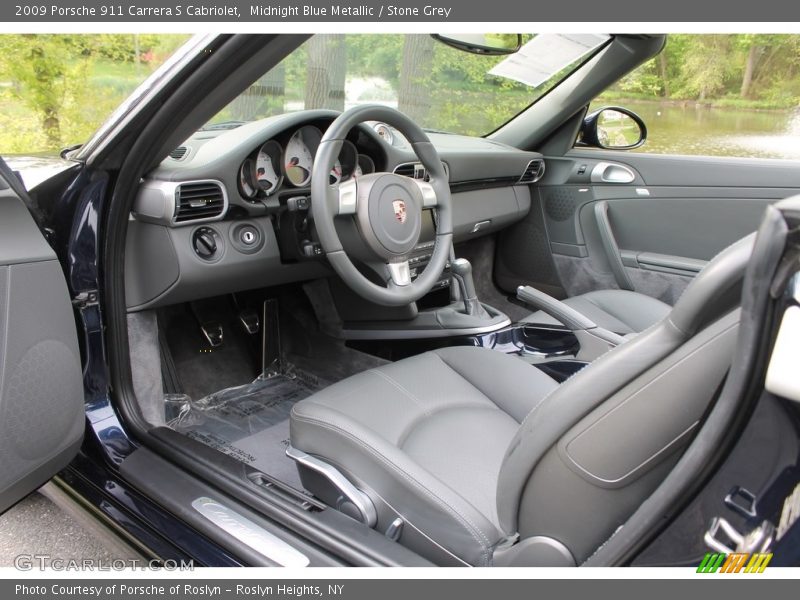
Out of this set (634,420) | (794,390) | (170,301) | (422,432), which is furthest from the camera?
(170,301)

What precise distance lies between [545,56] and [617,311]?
1054 millimetres

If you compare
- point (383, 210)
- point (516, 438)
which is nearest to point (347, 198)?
point (383, 210)

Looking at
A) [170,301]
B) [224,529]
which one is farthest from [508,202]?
[224,529]

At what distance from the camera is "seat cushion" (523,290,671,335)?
2.20 metres

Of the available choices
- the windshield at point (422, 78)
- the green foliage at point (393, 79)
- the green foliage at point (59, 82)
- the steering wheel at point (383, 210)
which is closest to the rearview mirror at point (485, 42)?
the windshield at point (422, 78)

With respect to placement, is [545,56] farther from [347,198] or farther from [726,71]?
[347,198]

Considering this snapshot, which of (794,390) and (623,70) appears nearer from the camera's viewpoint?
(794,390)

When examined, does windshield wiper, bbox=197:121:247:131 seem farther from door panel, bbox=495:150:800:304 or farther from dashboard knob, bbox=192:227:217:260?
door panel, bbox=495:150:800:304

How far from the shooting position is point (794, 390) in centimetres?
56

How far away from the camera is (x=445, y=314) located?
2.32m

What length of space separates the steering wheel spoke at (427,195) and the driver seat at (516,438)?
591 mm

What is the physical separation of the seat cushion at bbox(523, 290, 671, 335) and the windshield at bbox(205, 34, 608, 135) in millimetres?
978

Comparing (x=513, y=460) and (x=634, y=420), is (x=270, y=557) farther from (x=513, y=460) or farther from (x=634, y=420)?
(x=634, y=420)
